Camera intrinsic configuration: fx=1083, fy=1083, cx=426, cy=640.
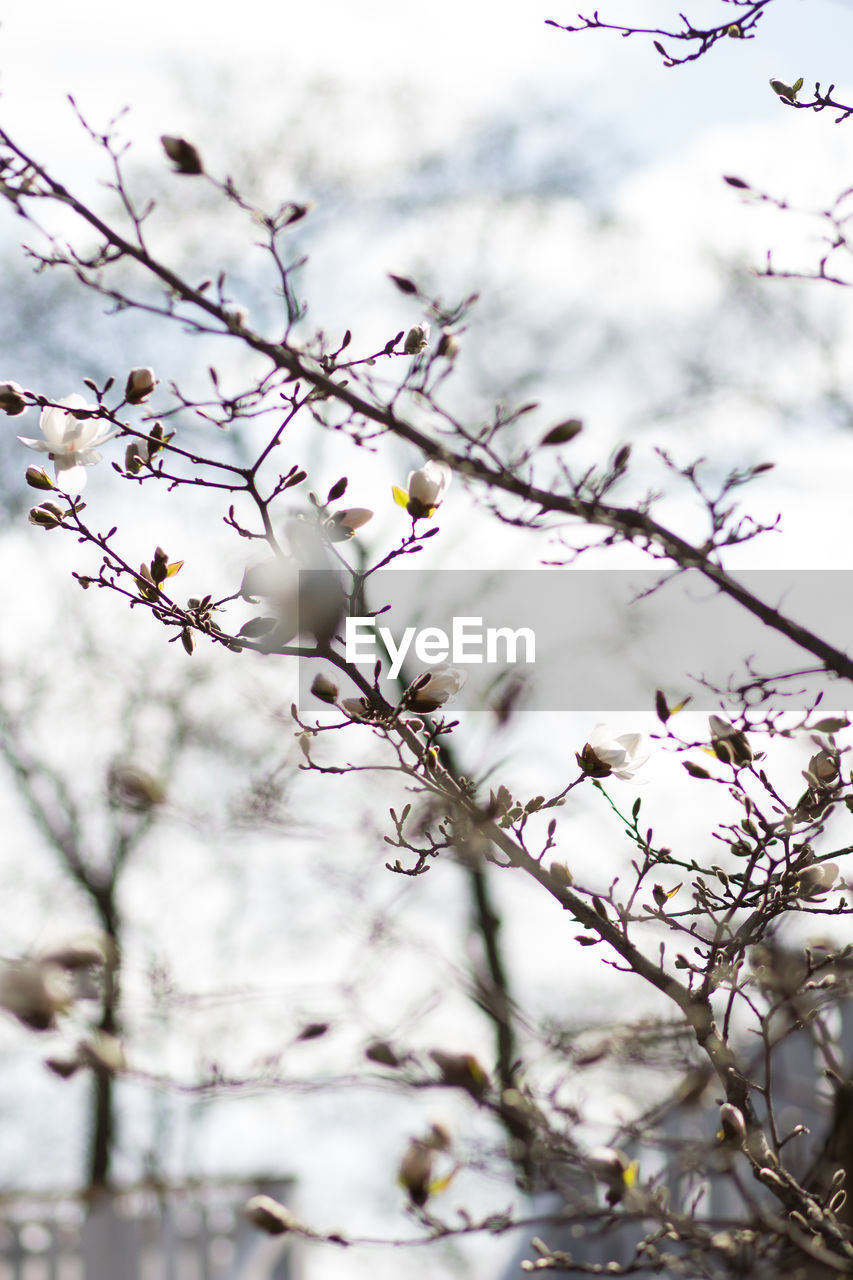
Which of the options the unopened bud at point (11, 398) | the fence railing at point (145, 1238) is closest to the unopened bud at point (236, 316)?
the unopened bud at point (11, 398)

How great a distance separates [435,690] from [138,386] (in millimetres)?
345

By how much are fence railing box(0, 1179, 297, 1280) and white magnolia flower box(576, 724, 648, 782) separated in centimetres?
358

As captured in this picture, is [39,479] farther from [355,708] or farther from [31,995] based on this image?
[31,995]

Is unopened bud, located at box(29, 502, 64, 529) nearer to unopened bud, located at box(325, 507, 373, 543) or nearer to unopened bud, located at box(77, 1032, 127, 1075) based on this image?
unopened bud, located at box(325, 507, 373, 543)

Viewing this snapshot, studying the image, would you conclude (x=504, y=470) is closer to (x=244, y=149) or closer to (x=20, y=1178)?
(x=244, y=149)

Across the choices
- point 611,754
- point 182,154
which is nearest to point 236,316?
point 182,154

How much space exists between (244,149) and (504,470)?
5277 mm

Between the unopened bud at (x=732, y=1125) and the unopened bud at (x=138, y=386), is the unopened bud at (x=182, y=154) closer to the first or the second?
the unopened bud at (x=138, y=386)

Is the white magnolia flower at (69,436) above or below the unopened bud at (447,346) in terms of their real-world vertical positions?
below

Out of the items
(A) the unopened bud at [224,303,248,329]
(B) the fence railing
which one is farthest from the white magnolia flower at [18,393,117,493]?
(B) the fence railing

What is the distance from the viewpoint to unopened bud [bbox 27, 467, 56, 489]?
0.91 metres

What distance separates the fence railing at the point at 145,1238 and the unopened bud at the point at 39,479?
3.58m

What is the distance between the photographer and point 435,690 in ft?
2.67

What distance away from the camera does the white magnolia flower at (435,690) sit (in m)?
0.81
